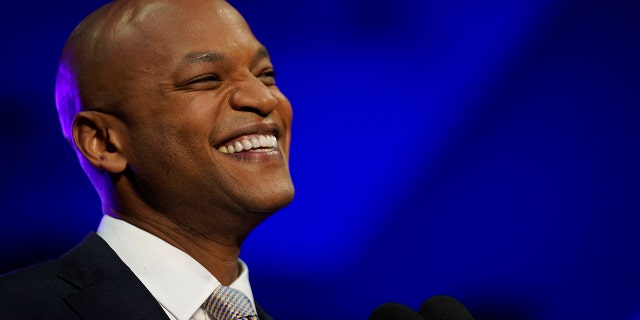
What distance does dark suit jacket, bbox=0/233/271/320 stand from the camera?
1396mm

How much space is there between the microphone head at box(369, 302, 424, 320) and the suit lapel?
0.34 m

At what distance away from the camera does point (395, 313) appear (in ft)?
4.71

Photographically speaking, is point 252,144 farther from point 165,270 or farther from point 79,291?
point 79,291

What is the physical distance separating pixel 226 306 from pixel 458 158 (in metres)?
0.90

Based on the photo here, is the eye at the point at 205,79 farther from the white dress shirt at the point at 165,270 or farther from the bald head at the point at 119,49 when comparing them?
the white dress shirt at the point at 165,270

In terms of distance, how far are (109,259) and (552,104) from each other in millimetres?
1193

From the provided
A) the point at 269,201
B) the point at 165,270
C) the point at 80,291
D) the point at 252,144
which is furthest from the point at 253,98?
the point at 80,291

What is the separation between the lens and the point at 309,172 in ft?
7.20

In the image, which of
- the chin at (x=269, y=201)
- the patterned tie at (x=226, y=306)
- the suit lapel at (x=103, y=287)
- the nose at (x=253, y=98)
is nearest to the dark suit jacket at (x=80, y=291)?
the suit lapel at (x=103, y=287)

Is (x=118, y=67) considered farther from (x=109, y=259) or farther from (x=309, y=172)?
(x=309, y=172)

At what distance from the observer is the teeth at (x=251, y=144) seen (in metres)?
1.56

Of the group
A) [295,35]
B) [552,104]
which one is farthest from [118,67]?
[552,104]

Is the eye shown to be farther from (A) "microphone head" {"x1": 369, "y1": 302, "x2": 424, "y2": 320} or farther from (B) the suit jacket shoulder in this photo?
(A) "microphone head" {"x1": 369, "y1": 302, "x2": 424, "y2": 320}

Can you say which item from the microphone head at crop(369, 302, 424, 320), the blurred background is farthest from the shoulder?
the blurred background
